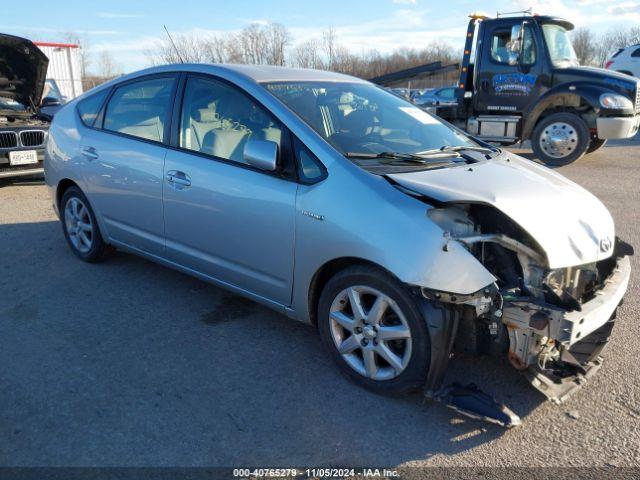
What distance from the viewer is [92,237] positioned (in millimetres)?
4777

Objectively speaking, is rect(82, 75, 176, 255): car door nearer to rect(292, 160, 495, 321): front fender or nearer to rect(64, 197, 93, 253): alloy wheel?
rect(64, 197, 93, 253): alloy wheel

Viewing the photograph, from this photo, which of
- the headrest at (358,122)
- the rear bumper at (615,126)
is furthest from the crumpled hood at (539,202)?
the rear bumper at (615,126)

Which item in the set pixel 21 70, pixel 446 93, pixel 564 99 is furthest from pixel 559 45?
pixel 446 93

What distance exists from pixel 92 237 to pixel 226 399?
2.55m

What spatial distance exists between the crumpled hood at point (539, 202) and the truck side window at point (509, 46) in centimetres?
774

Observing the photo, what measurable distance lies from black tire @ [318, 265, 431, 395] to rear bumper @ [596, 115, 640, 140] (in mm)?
8408

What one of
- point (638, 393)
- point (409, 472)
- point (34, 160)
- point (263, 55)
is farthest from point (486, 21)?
point (263, 55)

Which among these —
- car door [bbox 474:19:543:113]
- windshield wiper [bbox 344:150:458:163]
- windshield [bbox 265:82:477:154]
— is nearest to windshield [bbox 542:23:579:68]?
car door [bbox 474:19:543:113]

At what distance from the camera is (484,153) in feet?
12.2

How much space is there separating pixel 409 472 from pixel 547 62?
947 cm

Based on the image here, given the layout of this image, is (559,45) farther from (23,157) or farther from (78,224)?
(23,157)

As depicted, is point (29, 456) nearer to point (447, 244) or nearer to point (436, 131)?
point (447, 244)

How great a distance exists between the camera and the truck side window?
9977 millimetres

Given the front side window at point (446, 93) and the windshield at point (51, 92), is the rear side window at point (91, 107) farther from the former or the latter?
the front side window at point (446, 93)
